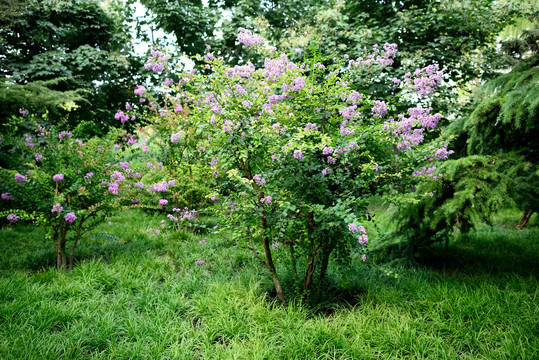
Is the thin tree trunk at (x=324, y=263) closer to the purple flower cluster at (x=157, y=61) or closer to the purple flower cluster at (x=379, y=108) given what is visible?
the purple flower cluster at (x=379, y=108)

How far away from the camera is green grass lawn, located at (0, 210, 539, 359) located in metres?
2.04

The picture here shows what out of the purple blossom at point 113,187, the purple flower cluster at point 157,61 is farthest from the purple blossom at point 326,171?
the purple blossom at point 113,187

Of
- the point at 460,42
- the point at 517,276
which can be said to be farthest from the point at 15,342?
the point at 460,42

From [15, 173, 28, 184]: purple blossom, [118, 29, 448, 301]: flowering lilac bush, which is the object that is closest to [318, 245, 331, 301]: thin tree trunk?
[118, 29, 448, 301]: flowering lilac bush

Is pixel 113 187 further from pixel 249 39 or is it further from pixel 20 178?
pixel 249 39

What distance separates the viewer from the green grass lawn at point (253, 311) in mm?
2043

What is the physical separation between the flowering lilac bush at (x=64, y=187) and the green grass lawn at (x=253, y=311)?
0.41 meters

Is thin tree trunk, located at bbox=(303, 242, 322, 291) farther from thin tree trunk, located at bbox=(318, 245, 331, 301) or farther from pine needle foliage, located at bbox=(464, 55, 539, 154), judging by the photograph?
pine needle foliage, located at bbox=(464, 55, 539, 154)

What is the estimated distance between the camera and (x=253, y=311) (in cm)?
239

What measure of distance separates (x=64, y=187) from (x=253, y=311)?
2.54m

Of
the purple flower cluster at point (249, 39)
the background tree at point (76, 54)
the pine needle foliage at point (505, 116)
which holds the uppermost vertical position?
the background tree at point (76, 54)

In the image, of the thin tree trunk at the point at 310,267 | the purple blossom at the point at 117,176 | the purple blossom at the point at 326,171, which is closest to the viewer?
the purple blossom at the point at 326,171

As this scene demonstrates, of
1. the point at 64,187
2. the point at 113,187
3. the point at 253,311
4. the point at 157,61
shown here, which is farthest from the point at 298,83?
the point at 64,187

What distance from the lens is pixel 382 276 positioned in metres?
3.08
